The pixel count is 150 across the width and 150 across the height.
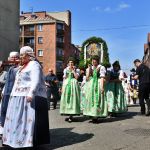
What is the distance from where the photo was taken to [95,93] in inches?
440

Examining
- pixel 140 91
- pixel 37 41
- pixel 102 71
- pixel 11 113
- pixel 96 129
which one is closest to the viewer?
pixel 11 113

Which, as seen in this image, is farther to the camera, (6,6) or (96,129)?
(6,6)

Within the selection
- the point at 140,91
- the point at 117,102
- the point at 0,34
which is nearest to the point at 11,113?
the point at 117,102

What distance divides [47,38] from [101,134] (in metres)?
81.8

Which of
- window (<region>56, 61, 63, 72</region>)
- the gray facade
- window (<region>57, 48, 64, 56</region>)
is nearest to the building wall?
window (<region>56, 61, 63, 72</region>)

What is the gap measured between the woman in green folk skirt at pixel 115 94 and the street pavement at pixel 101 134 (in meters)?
0.76

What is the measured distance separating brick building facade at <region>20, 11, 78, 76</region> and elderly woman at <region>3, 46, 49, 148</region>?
8000 centimetres

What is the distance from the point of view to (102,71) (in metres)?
11.1

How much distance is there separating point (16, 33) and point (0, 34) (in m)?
3.40

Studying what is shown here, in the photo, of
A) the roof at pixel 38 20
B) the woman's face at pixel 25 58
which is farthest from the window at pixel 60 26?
the woman's face at pixel 25 58

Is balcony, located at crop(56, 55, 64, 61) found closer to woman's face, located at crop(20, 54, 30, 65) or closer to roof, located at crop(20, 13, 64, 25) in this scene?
roof, located at crop(20, 13, 64, 25)

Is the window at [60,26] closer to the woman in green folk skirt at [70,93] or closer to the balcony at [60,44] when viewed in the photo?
the balcony at [60,44]

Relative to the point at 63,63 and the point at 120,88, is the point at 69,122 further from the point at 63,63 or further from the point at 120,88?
the point at 63,63

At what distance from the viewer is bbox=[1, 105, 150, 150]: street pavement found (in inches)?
311
